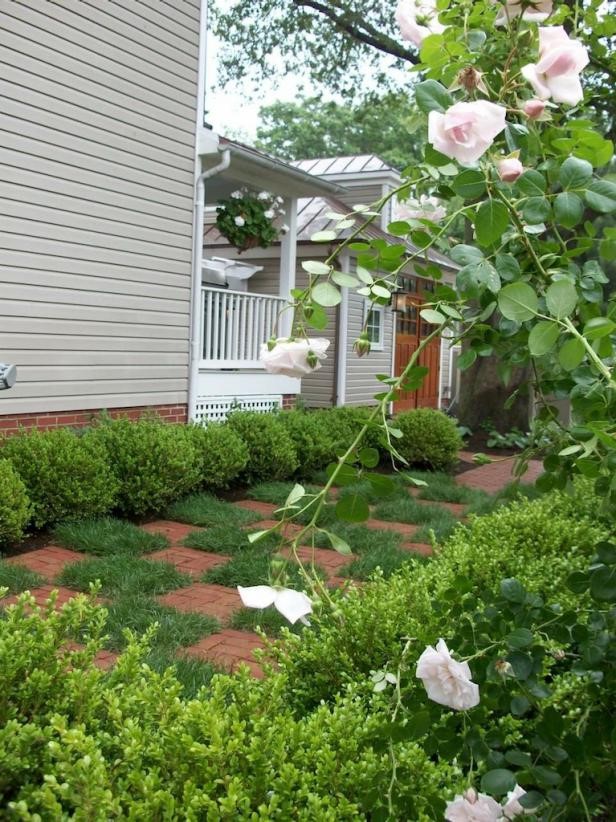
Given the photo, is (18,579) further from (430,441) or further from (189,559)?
(430,441)

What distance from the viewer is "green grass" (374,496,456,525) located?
20.9 feet

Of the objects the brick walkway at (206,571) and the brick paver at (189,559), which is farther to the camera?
the brick paver at (189,559)

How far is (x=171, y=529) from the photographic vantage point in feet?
19.0

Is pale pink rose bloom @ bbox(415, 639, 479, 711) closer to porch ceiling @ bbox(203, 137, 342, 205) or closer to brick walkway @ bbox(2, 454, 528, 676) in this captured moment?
brick walkway @ bbox(2, 454, 528, 676)

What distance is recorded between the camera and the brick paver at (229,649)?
10.7ft

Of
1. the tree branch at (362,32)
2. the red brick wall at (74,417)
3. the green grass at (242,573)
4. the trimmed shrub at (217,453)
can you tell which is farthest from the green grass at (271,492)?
the tree branch at (362,32)

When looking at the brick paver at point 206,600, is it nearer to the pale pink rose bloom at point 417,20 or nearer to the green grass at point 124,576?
the green grass at point 124,576

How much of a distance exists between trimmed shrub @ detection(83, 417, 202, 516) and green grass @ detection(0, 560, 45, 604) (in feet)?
4.82

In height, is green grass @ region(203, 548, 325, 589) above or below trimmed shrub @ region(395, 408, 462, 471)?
below

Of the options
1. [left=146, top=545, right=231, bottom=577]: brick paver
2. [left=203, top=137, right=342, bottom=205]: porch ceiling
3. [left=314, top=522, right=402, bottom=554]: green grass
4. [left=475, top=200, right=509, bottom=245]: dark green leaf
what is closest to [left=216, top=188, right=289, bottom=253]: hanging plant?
[left=203, top=137, right=342, bottom=205]: porch ceiling

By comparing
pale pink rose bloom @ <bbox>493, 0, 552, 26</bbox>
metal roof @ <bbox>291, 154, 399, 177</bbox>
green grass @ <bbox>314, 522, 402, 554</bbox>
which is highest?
metal roof @ <bbox>291, 154, 399, 177</bbox>

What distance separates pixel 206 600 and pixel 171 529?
1688 mm

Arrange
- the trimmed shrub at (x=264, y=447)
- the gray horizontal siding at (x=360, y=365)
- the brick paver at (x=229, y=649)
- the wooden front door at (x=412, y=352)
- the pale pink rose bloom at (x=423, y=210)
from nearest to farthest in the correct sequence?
the pale pink rose bloom at (x=423, y=210)
the brick paver at (x=229, y=649)
the trimmed shrub at (x=264, y=447)
the gray horizontal siding at (x=360, y=365)
the wooden front door at (x=412, y=352)

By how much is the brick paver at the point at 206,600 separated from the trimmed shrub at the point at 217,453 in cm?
222
